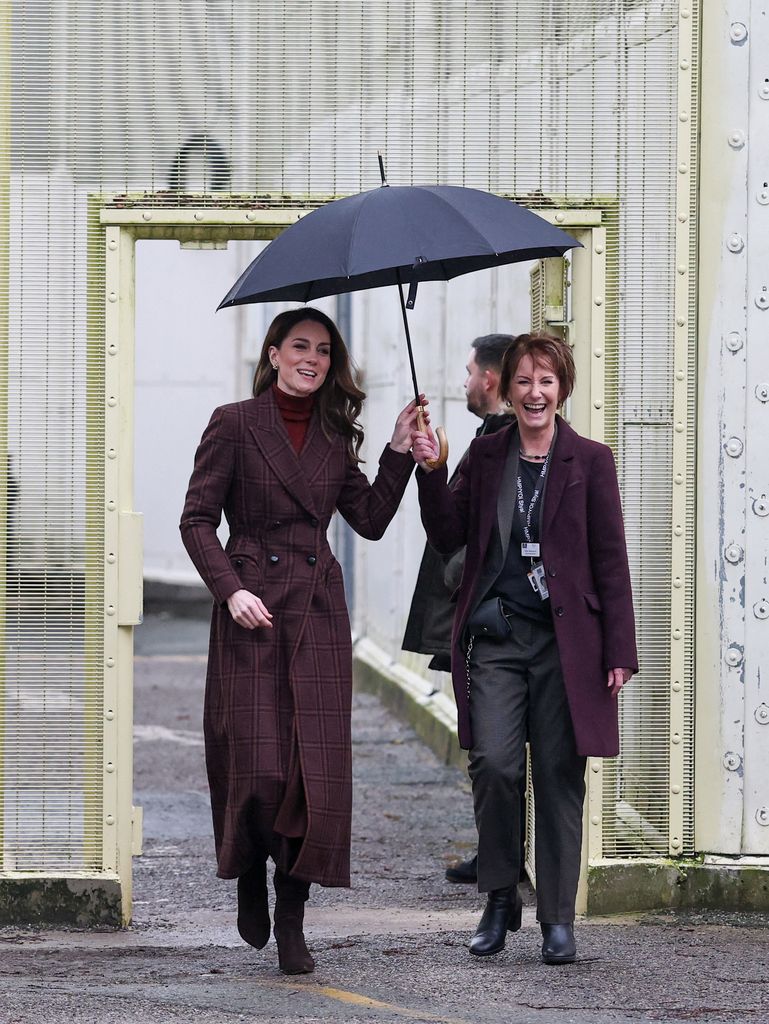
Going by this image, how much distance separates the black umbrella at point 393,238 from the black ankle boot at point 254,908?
1359 millimetres

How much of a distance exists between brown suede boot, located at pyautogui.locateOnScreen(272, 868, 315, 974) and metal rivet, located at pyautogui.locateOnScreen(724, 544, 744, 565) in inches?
72.4

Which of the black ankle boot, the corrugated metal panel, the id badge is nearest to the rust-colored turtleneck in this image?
the id badge

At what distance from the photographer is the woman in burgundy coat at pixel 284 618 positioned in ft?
17.1

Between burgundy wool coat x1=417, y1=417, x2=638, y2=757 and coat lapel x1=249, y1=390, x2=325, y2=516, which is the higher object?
coat lapel x1=249, y1=390, x2=325, y2=516

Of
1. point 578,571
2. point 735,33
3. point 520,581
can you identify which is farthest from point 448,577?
point 735,33

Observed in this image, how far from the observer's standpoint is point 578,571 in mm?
5289

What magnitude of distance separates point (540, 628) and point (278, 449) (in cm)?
92

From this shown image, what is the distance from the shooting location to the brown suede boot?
5270 mm

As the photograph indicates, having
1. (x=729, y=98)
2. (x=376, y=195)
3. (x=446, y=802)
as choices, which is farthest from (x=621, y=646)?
(x=446, y=802)

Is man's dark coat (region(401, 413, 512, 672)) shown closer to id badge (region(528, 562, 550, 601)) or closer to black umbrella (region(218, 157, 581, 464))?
id badge (region(528, 562, 550, 601))

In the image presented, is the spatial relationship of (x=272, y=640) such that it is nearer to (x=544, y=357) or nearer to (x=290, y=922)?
(x=290, y=922)

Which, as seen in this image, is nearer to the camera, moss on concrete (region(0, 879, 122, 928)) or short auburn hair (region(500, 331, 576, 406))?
short auburn hair (region(500, 331, 576, 406))

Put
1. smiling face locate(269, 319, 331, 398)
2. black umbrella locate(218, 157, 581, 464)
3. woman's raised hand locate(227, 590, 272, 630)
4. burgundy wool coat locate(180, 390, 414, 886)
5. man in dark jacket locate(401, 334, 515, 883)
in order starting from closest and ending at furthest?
black umbrella locate(218, 157, 581, 464) → woman's raised hand locate(227, 590, 272, 630) → burgundy wool coat locate(180, 390, 414, 886) → smiling face locate(269, 319, 331, 398) → man in dark jacket locate(401, 334, 515, 883)

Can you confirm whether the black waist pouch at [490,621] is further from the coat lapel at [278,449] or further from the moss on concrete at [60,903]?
the moss on concrete at [60,903]
